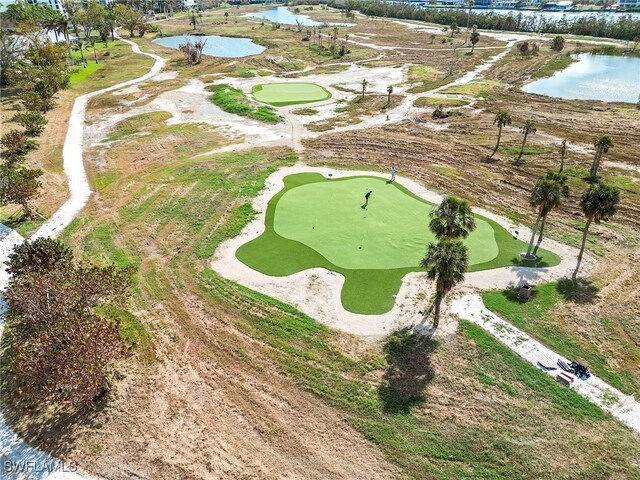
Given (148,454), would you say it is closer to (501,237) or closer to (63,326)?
(63,326)

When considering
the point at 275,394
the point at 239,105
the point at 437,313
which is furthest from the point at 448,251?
the point at 239,105

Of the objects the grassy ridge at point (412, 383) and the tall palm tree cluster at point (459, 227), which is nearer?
the grassy ridge at point (412, 383)

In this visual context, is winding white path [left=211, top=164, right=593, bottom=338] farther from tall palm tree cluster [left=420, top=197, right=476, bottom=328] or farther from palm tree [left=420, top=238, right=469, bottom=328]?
palm tree [left=420, top=238, right=469, bottom=328]

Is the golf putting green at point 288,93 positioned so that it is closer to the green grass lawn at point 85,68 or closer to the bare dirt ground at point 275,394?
the green grass lawn at point 85,68

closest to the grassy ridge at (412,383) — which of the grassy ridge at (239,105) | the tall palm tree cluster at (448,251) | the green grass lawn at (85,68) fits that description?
the tall palm tree cluster at (448,251)

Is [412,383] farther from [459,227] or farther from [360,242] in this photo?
[360,242]

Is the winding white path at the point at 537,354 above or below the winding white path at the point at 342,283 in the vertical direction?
below
